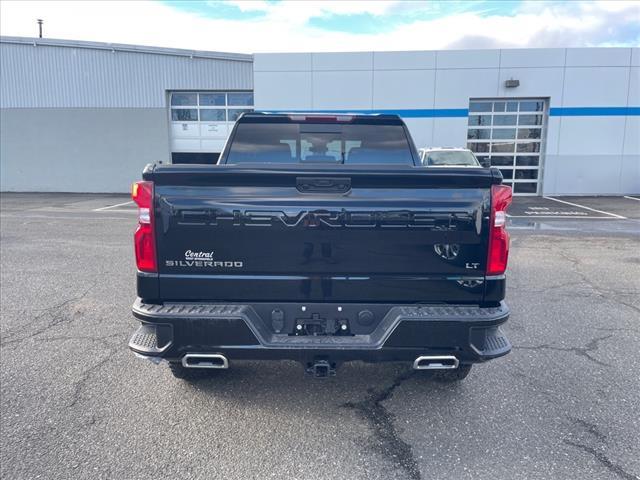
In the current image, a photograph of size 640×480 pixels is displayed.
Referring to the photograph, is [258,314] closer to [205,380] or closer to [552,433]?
[205,380]

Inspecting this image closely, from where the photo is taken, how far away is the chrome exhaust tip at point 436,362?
274 centimetres

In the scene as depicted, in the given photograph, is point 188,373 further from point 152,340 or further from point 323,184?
point 323,184

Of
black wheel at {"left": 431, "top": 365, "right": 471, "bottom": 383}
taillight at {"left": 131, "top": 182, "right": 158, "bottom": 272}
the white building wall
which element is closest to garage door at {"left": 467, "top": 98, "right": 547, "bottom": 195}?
the white building wall

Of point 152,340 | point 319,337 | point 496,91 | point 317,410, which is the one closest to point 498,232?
point 319,337

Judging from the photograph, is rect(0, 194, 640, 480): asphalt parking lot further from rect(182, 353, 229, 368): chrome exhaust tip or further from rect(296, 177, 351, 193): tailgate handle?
rect(296, 177, 351, 193): tailgate handle

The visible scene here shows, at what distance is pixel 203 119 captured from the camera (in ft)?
63.5

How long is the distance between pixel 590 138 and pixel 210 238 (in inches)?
771

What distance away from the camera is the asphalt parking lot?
267cm

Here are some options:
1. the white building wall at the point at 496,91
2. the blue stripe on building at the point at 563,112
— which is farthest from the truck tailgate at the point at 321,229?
the white building wall at the point at 496,91

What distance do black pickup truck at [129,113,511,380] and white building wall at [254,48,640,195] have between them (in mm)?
16127

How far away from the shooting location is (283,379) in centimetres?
366

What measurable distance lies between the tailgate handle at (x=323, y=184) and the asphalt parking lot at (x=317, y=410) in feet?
5.29

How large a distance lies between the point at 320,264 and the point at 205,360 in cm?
94

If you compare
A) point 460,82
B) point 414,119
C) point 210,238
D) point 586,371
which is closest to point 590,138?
point 460,82
